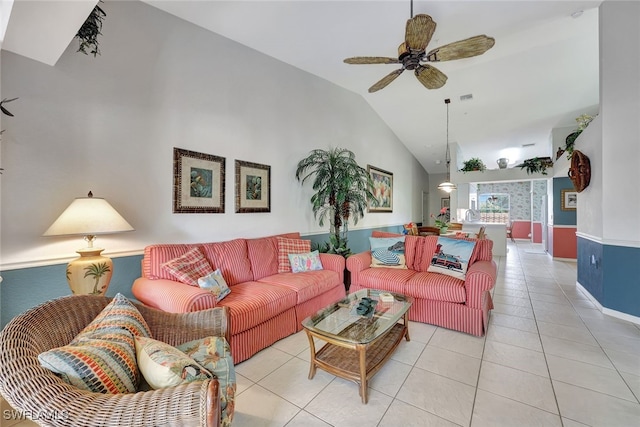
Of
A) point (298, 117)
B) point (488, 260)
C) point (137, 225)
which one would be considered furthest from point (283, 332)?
point (298, 117)

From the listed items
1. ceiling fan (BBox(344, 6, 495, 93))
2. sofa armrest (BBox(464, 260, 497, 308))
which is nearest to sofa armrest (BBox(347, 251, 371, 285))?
sofa armrest (BBox(464, 260, 497, 308))

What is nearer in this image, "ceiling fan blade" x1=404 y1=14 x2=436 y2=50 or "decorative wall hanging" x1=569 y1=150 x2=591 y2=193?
"ceiling fan blade" x1=404 y1=14 x2=436 y2=50

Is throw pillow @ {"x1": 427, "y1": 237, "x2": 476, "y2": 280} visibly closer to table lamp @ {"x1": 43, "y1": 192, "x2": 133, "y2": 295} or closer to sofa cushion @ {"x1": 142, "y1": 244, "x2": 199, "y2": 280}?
sofa cushion @ {"x1": 142, "y1": 244, "x2": 199, "y2": 280}

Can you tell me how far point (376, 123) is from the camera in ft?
20.4

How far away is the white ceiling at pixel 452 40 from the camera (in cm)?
280

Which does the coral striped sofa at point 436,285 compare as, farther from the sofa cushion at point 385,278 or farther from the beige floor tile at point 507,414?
the beige floor tile at point 507,414

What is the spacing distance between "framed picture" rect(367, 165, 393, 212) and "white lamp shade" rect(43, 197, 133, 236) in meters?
4.81

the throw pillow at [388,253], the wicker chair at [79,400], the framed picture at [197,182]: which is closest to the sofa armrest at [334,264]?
the throw pillow at [388,253]

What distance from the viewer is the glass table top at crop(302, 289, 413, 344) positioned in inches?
69.2

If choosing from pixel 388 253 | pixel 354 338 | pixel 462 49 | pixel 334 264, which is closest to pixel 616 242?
pixel 388 253

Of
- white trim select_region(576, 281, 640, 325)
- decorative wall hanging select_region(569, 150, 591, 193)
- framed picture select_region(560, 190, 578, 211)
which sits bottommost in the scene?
white trim select_region(576, 281, 640, 325)

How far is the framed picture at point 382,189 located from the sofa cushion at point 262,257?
3.26 meters

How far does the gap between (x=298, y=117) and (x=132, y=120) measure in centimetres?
229

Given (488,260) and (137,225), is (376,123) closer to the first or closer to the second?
(488,260)
